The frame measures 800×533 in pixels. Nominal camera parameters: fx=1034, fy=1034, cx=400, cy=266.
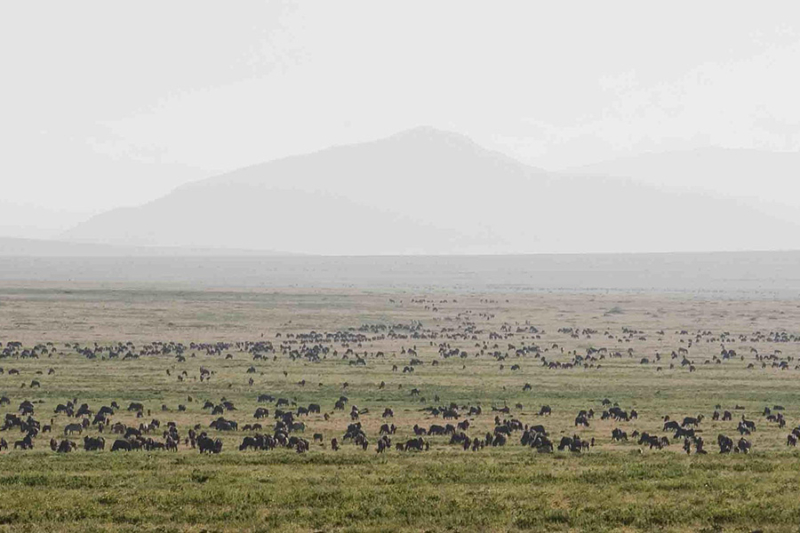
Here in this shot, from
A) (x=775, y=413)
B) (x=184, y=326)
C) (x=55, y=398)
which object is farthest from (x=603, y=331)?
(x=55, y=398)

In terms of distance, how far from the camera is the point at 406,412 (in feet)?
130

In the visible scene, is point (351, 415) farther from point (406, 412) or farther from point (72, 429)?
point (72, 429)

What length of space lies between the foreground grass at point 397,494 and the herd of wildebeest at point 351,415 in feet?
14.0

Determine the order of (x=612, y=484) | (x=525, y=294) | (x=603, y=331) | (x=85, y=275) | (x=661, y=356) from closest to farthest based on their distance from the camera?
(x=612, y=484) < (x=661, y=356) < (x=603, y=331) < (x=525, y=294) < (x=85, y=275)

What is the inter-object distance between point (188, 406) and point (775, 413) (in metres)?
22.3

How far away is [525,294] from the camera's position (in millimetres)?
138000

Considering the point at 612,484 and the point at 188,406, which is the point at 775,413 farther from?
the point at 188,406

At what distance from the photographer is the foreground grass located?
18422 millimetres

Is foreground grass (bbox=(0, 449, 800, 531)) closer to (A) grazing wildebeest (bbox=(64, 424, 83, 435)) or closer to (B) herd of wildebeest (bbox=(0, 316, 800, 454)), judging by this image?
(B) herd of wildebeest (bbox=(0, 316, 800, 454))

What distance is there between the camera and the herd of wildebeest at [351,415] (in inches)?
1191

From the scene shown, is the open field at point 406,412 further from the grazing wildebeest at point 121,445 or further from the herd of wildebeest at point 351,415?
the grazing wildebeest at point 121,445

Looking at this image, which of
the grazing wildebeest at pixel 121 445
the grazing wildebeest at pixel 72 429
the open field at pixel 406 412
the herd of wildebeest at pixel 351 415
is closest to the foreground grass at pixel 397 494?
the open field at pixel 406 412

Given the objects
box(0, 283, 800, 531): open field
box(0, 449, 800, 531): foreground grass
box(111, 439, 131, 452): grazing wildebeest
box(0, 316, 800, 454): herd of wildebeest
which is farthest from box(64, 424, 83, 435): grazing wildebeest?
box(0, 449, 800, 531): foreground grass

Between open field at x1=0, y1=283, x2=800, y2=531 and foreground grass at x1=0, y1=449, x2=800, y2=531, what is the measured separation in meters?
0.07
